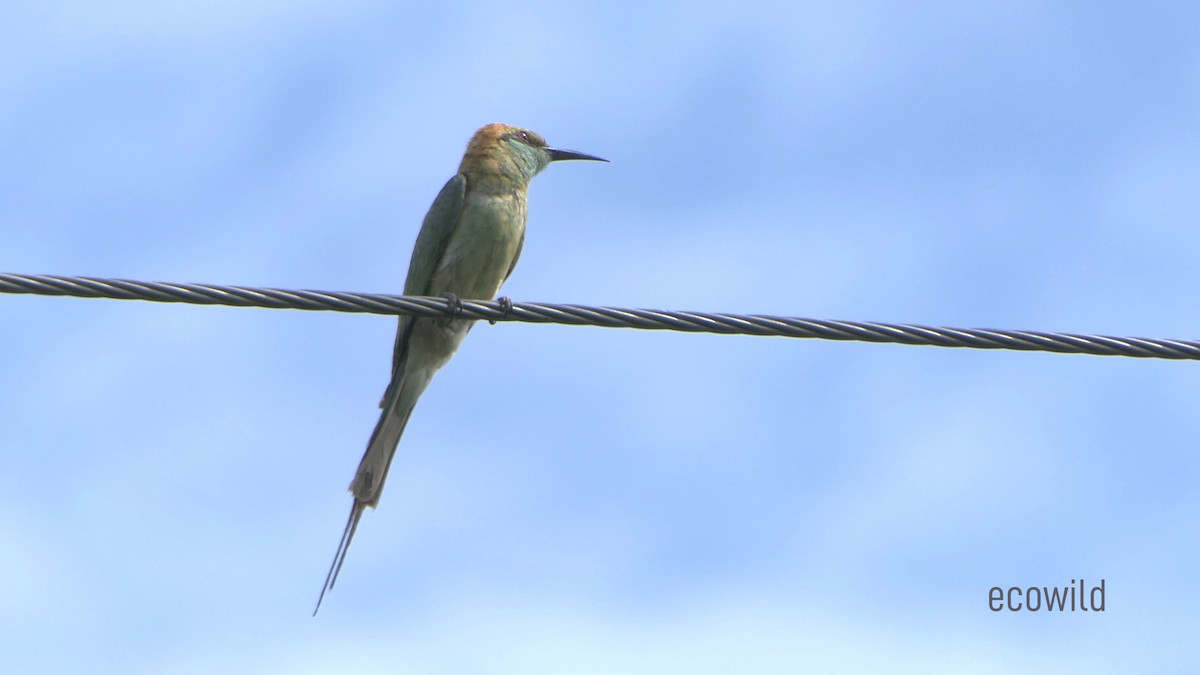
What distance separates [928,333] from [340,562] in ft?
8.36

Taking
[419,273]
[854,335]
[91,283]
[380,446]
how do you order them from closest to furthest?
[91,283] < [854,335] < [380,446] < [419,273]

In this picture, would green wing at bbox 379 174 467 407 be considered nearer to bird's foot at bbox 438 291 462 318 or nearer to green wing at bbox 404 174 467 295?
green wing at bbox 404 174 467 295

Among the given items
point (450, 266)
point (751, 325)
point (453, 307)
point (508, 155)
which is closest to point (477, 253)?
point (450, 266)

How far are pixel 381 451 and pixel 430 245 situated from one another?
1008 mm

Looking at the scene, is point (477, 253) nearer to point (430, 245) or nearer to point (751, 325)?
point (430, 245)

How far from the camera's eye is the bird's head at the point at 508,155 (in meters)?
6.74

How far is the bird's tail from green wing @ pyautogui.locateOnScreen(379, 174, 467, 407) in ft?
0.32

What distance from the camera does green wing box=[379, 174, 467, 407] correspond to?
632 centimetres

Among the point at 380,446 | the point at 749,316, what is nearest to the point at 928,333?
the point at 749,316

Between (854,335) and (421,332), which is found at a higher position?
(421,332)

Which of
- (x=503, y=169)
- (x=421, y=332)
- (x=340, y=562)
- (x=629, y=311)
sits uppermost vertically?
(x=503, y=169)

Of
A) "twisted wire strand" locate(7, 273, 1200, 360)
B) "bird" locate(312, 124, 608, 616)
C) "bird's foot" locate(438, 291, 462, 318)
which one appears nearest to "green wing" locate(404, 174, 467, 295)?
"bird" locate(312, 124, 608, 616)

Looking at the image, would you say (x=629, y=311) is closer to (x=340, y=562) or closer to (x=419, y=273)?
(x=340, y=562)

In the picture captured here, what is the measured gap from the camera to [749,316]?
11.6 ft
